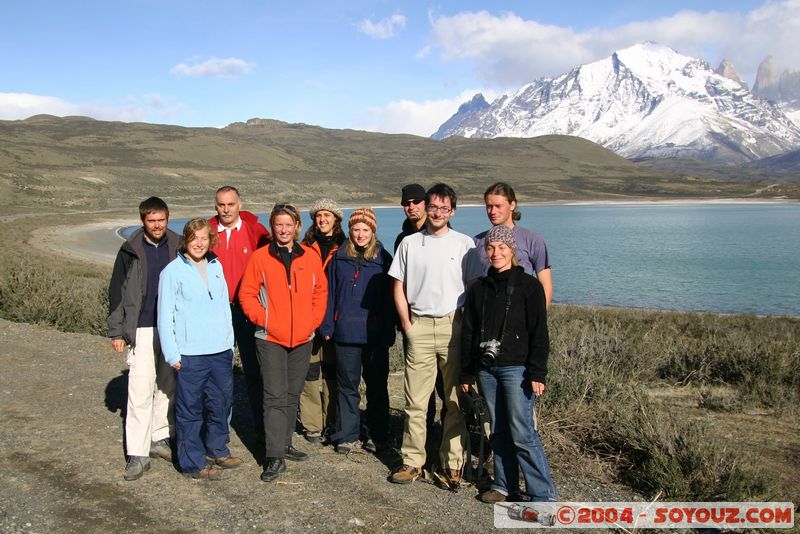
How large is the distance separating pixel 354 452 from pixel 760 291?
22.6m

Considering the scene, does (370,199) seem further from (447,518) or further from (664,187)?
(447,518)

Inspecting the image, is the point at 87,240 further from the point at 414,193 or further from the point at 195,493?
the point at 195,493

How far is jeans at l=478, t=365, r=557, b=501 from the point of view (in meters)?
3.85

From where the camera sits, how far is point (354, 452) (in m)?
4.89

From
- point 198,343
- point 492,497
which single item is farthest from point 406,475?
point 198,343

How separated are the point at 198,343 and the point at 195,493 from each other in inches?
35.4

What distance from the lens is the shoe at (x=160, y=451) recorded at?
15.0 ft

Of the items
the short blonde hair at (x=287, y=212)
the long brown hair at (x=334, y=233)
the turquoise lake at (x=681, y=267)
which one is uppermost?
the short blonde hair at (x=287, y=212)

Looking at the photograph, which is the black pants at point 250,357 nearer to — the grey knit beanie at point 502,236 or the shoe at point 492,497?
the shoe at point 492,497

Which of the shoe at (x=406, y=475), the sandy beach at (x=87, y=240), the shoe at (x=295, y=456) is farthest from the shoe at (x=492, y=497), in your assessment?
the sandy beach at (x=87, y=240)

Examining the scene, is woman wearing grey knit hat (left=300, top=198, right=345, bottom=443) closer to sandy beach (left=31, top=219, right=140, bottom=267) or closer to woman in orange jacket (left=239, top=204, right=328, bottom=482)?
woman in orange jacket (left=239, top=204, right=328, bottom=482)

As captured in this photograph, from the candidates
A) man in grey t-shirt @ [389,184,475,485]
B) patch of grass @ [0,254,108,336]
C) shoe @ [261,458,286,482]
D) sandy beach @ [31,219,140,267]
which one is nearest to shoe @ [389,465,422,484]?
man in grey t-shirt @ [389,184,475,485]

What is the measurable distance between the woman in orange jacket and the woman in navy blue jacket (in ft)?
0.86

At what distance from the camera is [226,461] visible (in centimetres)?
448
